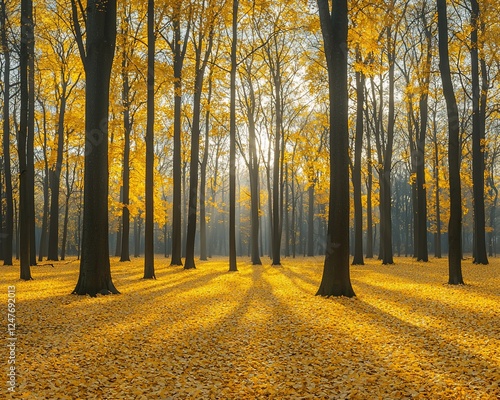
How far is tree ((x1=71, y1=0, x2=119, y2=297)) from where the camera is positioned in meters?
10.2

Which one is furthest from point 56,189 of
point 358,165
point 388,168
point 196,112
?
point 388,168

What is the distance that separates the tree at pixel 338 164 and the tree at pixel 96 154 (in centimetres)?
520

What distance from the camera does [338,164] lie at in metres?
10.1

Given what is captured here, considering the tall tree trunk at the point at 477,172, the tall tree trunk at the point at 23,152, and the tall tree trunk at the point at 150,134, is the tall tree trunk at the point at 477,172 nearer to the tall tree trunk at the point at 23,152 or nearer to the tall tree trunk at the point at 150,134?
the tall tree trunk at the point at 150,134

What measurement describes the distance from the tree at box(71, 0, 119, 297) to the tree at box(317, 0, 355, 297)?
520 centimetres

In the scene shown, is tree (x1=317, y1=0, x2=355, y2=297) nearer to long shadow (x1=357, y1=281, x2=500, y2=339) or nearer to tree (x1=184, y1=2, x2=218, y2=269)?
long shadow (x1=357, y1=281, x2=500, y2=339)

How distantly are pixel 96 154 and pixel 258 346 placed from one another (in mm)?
6576

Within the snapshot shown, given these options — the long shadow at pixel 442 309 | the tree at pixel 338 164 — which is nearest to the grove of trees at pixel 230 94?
the tree at pixel 338 164

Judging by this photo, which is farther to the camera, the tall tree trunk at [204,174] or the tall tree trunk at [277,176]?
the tall tree trunk at [204,174]

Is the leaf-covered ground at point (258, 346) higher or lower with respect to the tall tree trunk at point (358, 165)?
lower

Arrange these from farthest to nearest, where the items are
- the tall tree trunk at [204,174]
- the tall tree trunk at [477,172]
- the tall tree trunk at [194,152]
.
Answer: the tall tree trunk at [204,174]
the tall tree trunk at [194,152]
the tall tree trunk at [477,172]

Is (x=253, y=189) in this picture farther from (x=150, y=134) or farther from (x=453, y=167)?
(x=453, y=167)

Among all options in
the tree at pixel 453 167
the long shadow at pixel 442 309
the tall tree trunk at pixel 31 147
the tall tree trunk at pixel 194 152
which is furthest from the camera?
the tall tree trunk at pixel 194 152

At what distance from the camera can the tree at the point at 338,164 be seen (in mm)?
9984
